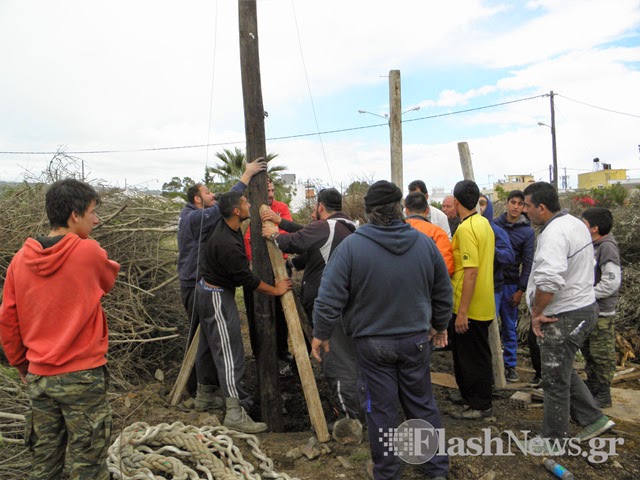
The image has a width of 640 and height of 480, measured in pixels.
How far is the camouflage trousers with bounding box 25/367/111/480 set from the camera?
8.47 ft

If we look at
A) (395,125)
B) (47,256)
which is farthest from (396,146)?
(47,256)

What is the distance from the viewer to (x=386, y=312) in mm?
3145

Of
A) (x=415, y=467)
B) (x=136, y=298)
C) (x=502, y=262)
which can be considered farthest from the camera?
(x=136, y=298)

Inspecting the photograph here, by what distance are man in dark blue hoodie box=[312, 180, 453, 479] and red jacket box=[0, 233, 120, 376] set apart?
4.88ft

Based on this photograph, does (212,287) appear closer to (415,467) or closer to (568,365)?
(415,467)

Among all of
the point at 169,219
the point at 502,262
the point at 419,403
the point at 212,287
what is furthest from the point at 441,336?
the point at 169,219

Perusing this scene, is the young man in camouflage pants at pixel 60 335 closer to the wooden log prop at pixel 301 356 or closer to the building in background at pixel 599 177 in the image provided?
the wooden log prop at pixel 301 356

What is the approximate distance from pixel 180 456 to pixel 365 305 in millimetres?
1828

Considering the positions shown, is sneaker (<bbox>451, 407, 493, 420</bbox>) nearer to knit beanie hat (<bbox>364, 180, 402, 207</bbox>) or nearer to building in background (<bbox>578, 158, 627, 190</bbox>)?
knit beanie hat (<bbox>364, 180, 402, 207</bbox>)

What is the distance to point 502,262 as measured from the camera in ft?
16.4

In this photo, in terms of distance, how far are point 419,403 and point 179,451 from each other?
180cm

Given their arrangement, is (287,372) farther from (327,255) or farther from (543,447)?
(543,447)

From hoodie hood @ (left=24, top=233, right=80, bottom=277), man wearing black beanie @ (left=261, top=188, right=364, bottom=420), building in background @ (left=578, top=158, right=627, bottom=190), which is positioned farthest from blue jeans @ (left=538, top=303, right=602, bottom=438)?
building in background @ (left=578, top=158, right=627, bottom=190)

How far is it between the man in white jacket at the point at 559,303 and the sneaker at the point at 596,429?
7 centimetres
